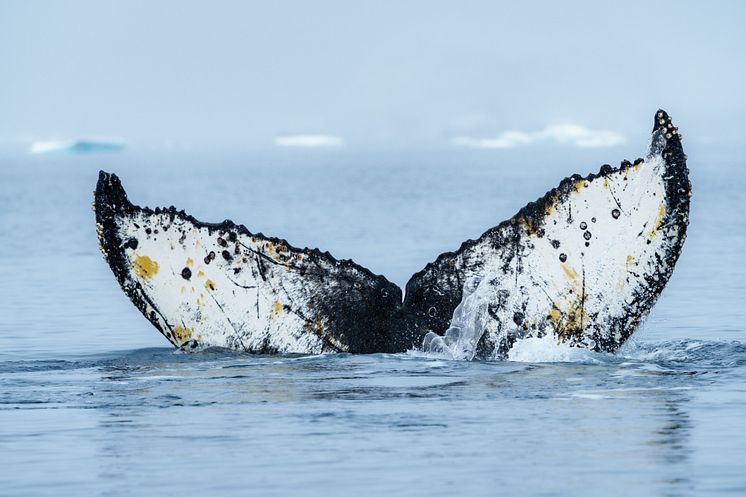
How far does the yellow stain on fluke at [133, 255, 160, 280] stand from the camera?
10805 mm

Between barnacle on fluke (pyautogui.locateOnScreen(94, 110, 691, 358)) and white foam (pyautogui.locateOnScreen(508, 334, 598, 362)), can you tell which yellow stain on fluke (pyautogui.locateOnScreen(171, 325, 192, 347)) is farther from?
white foam (pyautogui.locateOnScreen(508, 334, 598, 362))

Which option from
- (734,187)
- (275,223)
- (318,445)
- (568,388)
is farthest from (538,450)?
(734,187)

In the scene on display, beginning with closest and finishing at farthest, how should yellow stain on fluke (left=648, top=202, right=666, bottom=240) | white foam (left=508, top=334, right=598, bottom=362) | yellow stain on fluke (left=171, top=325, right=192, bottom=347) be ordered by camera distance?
yellow stain on fluke (left=648, top=202, right=666, bottom=240)
white foam (left=508, top=334, right=598, bottom=362)
yellow stain on fluke (left=171, top=325, right=192, bottom=347)

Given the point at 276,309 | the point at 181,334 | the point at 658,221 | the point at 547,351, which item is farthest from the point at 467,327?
the point at 181,334

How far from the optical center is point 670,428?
355 inches

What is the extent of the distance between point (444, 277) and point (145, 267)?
1.97 m

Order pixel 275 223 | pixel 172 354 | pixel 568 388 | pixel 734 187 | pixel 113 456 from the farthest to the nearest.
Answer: pixel 734 187 < pixel 275 223 < pixel 172 354 < pixel 568 388 < pixel 113 456

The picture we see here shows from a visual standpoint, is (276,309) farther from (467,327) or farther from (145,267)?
(467,327)

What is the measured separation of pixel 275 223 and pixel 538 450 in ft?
99.8

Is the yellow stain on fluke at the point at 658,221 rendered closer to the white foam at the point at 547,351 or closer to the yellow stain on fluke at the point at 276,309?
the white foam at the point at 547,351

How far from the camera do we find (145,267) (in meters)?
10.8

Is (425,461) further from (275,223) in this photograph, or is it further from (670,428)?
(275,223)

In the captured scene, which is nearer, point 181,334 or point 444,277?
point 444,277

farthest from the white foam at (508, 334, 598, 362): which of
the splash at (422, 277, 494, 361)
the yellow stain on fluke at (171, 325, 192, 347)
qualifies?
the yellow stain on fluke at (171, 325, 192, 347)
